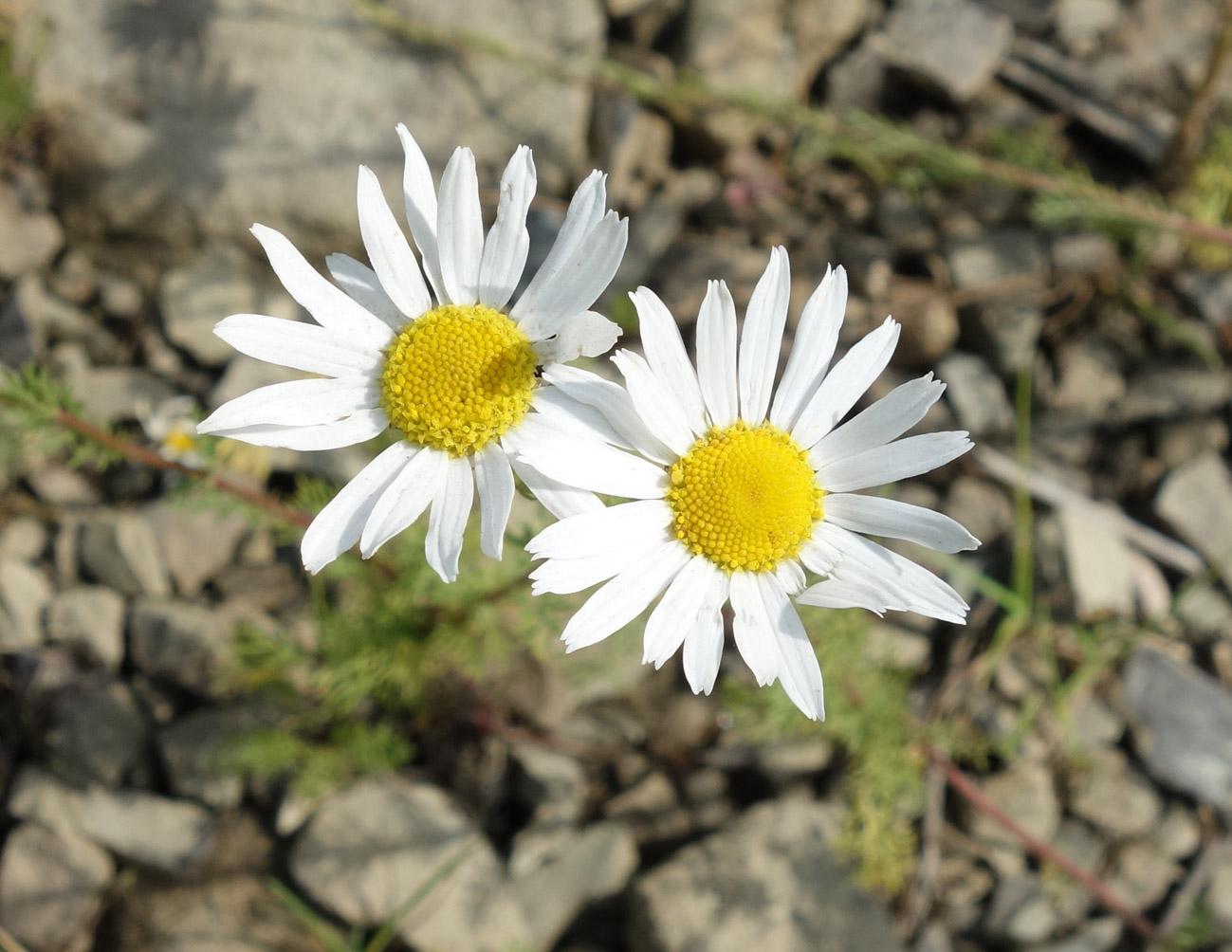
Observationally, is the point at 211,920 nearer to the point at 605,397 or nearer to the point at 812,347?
the point at 605,397

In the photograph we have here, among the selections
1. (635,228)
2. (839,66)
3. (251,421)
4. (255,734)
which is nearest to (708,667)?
(251,421)

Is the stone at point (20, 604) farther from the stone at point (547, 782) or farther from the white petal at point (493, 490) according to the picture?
the white petal at point (493, 490)

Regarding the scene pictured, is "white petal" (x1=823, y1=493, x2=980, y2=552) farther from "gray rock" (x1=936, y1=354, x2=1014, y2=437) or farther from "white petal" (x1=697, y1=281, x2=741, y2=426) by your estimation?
"gray rock" (x1=936, y1=354, x2=1014, y2=437)

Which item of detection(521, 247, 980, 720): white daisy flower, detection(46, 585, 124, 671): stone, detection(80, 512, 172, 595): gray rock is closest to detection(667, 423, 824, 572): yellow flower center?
detection(521, 247, 980, 720): white daisy flower

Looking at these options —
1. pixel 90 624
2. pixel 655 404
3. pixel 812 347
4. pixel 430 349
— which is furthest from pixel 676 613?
pixel 90 624

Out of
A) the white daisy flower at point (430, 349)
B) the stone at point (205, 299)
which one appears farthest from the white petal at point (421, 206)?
the stone at point (205, 299)

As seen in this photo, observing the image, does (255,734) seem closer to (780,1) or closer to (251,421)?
(251,421)
